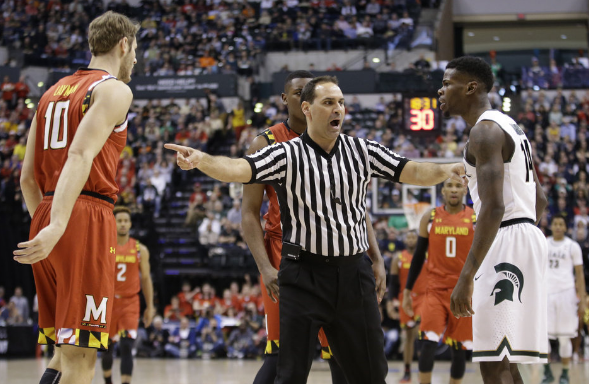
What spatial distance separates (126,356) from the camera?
845 centimetres

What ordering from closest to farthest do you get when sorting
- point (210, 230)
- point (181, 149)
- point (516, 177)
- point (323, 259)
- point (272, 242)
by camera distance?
point (181, 149), point (323, 259), point (516, 177), point (272, 242), point (210, 230)

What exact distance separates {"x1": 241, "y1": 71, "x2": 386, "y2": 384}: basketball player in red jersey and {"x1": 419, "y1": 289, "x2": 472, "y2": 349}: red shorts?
9.32ft

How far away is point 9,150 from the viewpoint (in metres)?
20.4

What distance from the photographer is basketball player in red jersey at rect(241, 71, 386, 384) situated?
482 cm

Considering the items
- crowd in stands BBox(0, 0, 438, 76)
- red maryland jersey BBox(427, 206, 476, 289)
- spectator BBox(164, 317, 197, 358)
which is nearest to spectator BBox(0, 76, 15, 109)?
crowd in stands BBox(0, 0, 438, 76)

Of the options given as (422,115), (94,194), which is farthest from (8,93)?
(94,194)

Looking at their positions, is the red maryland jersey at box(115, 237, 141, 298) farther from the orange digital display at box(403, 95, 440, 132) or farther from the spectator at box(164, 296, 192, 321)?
the orange digital display at box(403, 95, 440, 132)

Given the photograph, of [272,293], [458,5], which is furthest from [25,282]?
[458,5]

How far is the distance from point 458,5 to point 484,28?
186 centimetres

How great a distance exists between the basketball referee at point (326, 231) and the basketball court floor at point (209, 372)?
6341 mm

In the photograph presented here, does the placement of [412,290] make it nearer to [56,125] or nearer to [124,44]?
[124,44]

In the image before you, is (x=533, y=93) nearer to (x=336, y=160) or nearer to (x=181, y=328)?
(x=181, y=328)

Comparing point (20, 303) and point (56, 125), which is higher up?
point (56, 125)

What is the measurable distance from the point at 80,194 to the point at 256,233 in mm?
1392
